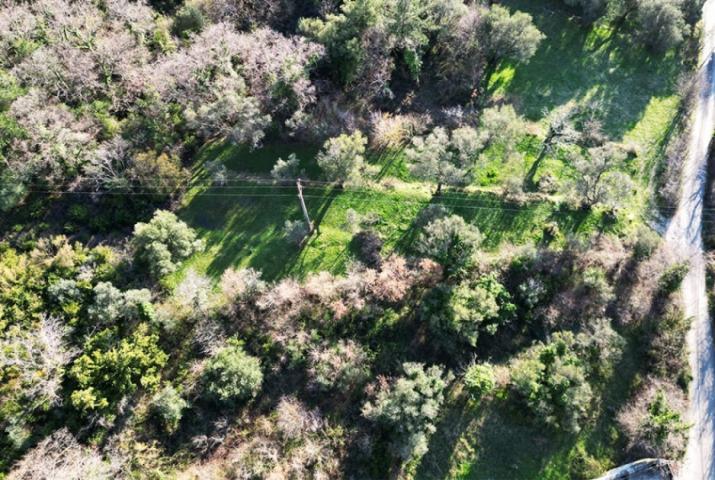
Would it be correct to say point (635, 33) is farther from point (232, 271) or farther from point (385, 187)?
point (232, 271)

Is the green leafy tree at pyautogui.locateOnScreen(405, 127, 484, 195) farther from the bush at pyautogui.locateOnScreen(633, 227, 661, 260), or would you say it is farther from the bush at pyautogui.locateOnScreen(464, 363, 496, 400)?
the bush at pyautogui.locateOnScreen(633, 227, 661, 260)

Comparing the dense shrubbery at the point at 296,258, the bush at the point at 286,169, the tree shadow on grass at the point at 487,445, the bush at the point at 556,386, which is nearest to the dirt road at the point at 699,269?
the dense shrubbery at the point at 296,258

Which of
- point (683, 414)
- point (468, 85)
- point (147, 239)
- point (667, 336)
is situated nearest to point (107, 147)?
point (147, 239)

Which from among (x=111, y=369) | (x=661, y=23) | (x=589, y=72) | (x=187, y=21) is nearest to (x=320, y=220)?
(x=111, y=369)

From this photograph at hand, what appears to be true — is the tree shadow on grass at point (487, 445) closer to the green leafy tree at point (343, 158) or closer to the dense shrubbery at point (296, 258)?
the dense shrubbery at point (296, 258)

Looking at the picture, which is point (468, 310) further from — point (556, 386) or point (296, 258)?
point (296, 258)

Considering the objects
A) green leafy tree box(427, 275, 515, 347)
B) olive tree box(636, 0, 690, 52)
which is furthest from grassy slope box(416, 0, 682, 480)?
green leafy tree box(427, 275, 515, 347)
